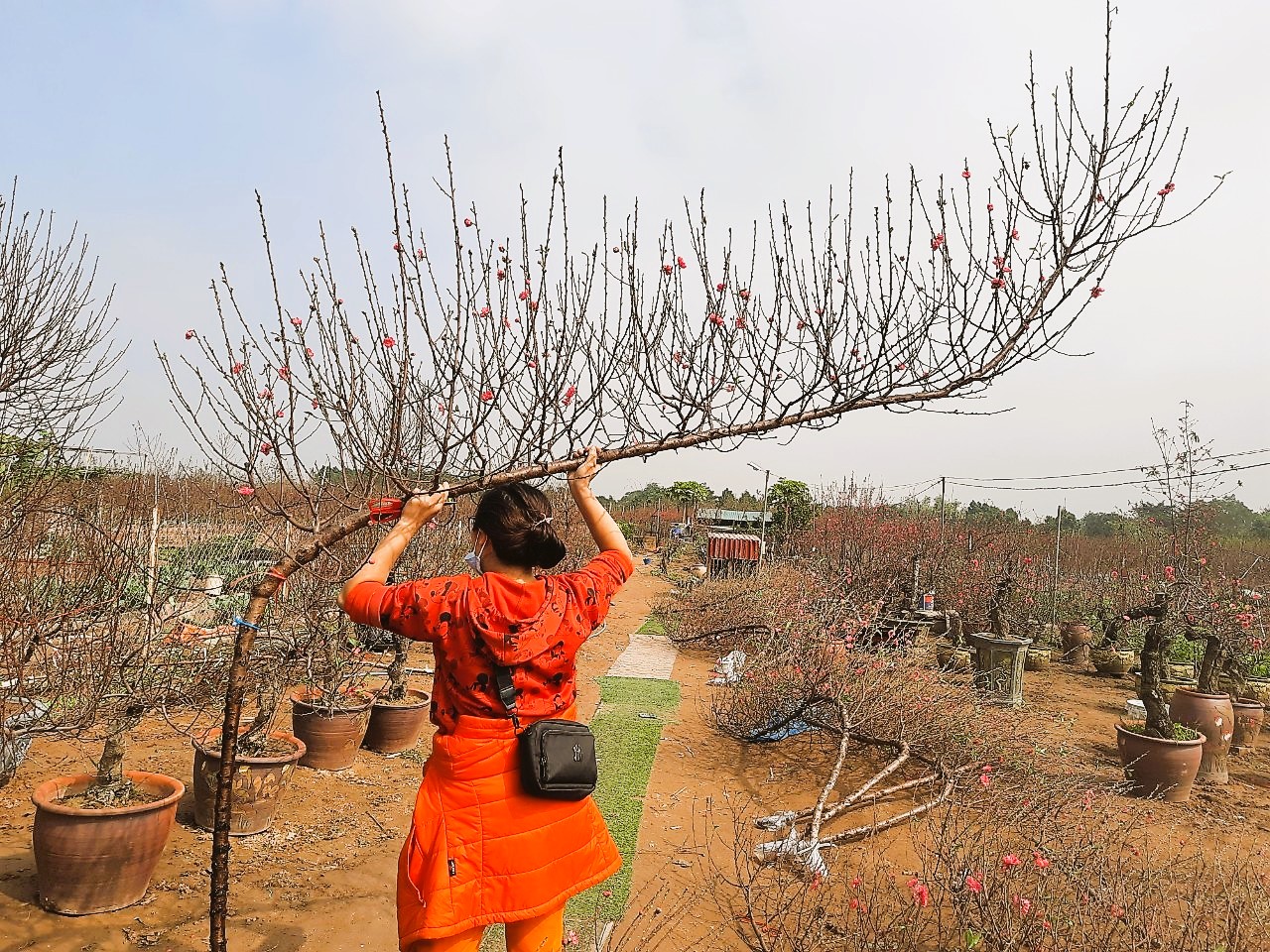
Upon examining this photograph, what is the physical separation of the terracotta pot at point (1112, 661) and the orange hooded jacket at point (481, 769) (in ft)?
39.2

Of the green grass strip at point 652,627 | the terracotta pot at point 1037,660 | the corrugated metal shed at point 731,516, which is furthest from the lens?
the corrugated metal shed at point 731,516

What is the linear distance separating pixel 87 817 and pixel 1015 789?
5190 mm

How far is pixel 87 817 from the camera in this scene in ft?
11.8

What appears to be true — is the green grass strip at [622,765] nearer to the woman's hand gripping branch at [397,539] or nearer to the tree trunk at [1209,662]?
the woman's hand gripping branch at [397,539]

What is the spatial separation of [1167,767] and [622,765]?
430cm

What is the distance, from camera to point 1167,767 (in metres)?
6.18

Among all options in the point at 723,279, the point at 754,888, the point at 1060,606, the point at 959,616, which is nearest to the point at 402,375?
the point at 723,279

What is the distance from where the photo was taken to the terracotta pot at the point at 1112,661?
11.6 metres

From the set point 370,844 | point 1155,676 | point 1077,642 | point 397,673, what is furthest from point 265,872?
point 1077,642

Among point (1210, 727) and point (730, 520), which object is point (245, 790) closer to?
point (1210, 727)

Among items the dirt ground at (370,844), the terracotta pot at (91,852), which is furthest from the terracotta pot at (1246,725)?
the terracotta pot at (91,852)

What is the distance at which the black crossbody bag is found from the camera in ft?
6.64

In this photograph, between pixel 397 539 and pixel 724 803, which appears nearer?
pixel 397 539

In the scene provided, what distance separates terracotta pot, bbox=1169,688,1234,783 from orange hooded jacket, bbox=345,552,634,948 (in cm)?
682
